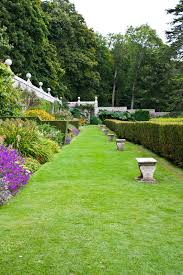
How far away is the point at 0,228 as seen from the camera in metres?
4.23

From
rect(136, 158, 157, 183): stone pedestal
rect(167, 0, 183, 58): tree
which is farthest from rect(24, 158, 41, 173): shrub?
rect(167, 0, 183, 58): tree

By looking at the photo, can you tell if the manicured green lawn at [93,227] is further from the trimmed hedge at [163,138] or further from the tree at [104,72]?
the tree at [104,72]

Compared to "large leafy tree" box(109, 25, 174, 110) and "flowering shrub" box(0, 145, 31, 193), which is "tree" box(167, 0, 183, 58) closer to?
"large leafy tree" box(109, 25, 174, 110)

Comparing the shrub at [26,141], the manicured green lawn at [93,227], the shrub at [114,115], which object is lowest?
the manicured green lawn at [93,227]

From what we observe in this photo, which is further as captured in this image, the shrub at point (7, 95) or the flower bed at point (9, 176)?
the shrub at point (7, 95)

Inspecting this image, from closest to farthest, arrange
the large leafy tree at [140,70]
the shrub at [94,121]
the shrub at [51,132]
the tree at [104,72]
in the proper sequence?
the shrub at [51,132]
the shrub at [94,121]
the large leafy tree at [140,70]
the tree at [104,72]

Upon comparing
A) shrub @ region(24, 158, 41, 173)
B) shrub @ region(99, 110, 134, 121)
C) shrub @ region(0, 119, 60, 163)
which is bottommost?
shrub @ region(24, 158, 41, 173)

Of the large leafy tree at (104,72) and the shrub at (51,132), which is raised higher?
the large leafy tree at (104,72)

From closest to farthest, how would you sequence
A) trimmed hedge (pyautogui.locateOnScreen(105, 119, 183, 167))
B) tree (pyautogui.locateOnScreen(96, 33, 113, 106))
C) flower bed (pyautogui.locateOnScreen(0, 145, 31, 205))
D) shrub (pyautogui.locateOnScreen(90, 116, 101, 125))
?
flower bed (pyautogui.locateOnScreen(0, 145, 31, 205)), trimmed hedge (pyautogui.locateOnScreen(105, 119, 183, 167)), shrub (pyautogui.locateOnScreen(90, 116, 101, 125)), tree (pyautogui.locateOnScreen(96, 33, 113, 106))

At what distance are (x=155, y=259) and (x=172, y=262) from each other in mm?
155

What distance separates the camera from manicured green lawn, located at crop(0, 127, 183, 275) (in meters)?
3.23

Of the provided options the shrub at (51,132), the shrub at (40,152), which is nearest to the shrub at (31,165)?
the shrub at (40,152)

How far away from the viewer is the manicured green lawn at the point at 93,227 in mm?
3234

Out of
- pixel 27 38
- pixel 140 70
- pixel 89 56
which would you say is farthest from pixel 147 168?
pixel 140 70
